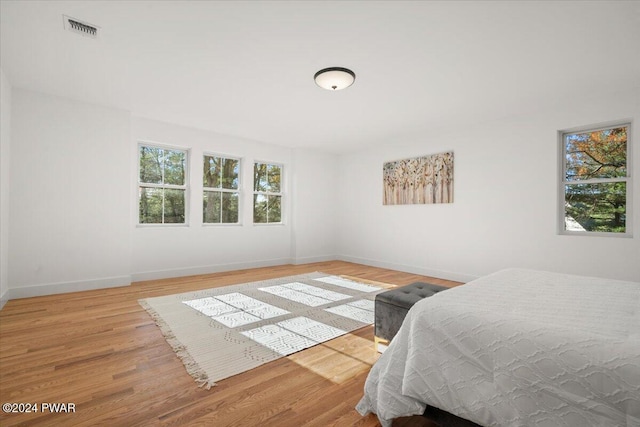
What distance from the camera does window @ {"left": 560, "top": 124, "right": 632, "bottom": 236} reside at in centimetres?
362

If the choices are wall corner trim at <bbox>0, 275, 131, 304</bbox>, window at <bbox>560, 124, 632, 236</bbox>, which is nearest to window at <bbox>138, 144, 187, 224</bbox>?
wall corner trim at <bbox>0, 275, 131, 304</bbox>

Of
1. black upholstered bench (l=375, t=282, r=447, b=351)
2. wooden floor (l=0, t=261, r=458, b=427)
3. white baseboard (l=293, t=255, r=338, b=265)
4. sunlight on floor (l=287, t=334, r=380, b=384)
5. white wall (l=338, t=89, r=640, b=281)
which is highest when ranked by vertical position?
white wall (l=338, t=89, r=640, b=281)

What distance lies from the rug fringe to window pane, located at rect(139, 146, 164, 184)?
2630 millimetres

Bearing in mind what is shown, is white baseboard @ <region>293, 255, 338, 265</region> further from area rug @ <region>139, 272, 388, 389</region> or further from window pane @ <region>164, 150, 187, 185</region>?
window pane @ <region>164, 150, 187, 185</region>

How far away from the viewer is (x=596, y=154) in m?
3.83

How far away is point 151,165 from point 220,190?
121 cm

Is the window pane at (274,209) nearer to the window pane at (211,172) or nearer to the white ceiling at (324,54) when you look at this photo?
the window pane at (211,172)

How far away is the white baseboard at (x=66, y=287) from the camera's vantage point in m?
3.68

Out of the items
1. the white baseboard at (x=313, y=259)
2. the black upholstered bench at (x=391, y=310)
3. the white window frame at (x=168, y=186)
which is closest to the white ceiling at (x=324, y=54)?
the white window frame at (x=168, y=186)

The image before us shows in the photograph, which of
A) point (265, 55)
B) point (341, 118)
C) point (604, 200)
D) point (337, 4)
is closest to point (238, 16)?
point (265, 55)

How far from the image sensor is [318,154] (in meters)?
6.97

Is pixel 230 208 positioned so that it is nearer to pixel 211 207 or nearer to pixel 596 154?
pixel 211 207

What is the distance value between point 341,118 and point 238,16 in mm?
2540

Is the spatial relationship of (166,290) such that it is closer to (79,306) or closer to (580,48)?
(79,306)
